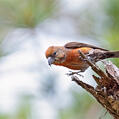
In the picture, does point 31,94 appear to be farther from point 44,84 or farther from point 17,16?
point 17,16

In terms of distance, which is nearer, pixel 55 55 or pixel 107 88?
pixel 107 88

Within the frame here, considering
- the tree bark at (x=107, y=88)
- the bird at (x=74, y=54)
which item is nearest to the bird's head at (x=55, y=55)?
the bird at (x=74, y=54)

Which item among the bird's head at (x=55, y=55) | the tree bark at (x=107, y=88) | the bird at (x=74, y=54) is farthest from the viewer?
the bird's head at (x=55, y=55)

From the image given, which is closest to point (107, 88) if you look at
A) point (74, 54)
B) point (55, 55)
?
point (74, 54)

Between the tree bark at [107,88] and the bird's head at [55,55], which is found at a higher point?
the bird's head at [55,55]

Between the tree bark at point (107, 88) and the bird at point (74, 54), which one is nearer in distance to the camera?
the tree bark at point (107, 88)

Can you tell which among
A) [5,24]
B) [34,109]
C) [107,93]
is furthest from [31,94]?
[107,93]

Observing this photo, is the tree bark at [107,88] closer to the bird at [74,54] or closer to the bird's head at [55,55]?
→ the bird at [74,54]

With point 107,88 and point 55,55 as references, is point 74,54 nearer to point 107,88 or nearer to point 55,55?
point 55,55

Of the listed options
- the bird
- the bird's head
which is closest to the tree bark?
the bird
